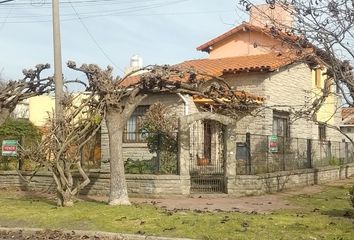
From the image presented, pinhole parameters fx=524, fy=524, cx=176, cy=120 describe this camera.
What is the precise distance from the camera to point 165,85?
14.2 m

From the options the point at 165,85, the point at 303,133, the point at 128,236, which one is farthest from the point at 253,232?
the point at 303,133

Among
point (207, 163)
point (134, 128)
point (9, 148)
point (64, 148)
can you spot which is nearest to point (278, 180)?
point (207, 163)

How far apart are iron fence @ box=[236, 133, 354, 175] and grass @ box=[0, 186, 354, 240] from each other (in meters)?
3.03

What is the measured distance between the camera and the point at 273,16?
468 inches

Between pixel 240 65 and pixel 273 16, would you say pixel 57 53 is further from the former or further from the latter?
pixel 240 65

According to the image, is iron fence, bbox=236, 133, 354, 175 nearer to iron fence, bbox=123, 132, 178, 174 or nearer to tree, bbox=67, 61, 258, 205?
iron fence, bbox=123, 132, 178, 174

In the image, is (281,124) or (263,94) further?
(281,124)

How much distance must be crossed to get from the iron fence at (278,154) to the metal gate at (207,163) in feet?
1.86

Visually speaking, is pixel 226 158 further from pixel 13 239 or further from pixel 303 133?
pixel 303 133

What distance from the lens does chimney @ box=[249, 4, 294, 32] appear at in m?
11.4

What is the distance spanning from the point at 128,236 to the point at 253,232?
2.29m

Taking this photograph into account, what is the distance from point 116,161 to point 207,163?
4103mm

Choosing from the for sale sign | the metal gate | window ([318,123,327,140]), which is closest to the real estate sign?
the metal gate

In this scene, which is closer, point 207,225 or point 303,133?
point 207,225
